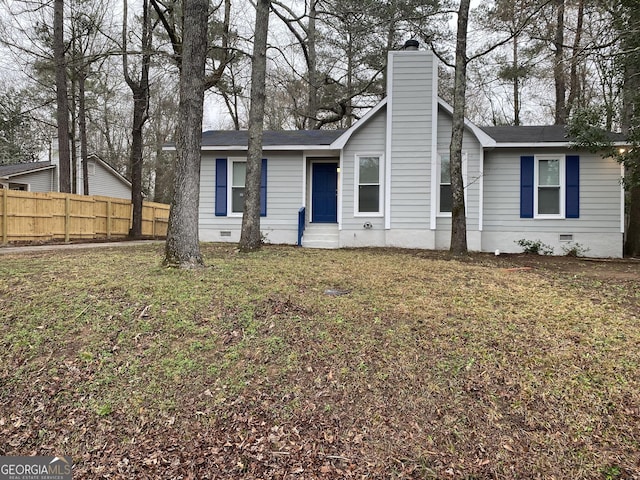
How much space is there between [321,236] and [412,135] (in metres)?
3.55

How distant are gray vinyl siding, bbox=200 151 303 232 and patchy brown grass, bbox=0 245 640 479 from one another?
655 cm

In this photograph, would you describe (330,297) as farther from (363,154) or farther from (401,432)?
(363,154)

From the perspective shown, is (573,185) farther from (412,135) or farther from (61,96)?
(61,96)

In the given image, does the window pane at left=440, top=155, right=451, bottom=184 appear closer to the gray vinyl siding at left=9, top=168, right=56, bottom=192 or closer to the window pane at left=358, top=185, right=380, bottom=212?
the window pane at left=358, top=185, right=380, bottom=212

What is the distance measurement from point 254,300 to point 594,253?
972 centimetres

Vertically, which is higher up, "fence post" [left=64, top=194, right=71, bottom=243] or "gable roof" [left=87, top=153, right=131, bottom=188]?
"gable roof" [left=87, top=153, right=131, bottom=188]

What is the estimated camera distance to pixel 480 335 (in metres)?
3.63

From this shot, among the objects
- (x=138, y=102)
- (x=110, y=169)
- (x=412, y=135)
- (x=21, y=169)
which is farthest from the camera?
(x=110, y=169)

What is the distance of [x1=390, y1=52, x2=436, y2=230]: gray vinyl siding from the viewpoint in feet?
32.8

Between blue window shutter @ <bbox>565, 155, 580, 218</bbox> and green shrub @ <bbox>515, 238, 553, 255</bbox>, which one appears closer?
blue window shutter @ <bbox>565, 155, 580, 218</bbox>

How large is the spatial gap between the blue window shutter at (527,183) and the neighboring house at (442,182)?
Result: 2cm

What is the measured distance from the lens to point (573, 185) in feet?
33.2

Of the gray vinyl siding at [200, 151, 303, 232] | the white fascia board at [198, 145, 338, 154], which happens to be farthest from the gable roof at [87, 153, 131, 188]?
the white fascia board at [198, 145, 338, 154]

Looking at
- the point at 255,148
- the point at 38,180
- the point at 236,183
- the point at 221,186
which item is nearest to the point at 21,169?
the point at 38,180
